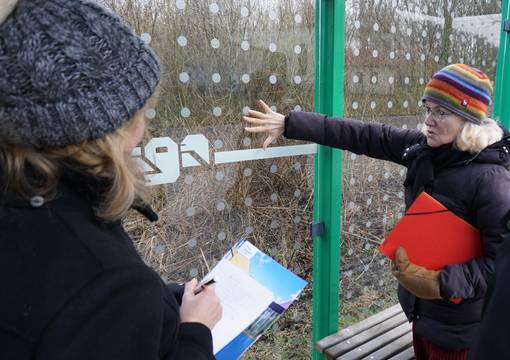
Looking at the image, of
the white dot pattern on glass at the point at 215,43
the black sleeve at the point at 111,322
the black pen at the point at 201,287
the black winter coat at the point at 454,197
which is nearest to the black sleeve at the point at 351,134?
the black winter coat at the point at 454,197

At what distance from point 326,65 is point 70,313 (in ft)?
5.78

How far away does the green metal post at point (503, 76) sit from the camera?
3.21 m

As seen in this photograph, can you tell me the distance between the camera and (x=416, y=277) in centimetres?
173

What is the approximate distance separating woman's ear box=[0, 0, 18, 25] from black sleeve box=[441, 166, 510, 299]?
1.64 meters

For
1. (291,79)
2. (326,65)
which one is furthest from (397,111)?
(291,79)

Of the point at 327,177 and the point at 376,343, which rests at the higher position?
the point at 327,177

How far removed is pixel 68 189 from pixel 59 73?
0.69 feet

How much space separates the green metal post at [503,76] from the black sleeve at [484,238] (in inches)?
79.8

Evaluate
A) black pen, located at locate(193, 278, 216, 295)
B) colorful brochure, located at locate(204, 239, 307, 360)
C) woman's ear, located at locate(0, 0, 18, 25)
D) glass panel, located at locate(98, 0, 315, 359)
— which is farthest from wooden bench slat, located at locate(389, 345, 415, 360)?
woman's ear, located at locate(0, 0, 18, 25)

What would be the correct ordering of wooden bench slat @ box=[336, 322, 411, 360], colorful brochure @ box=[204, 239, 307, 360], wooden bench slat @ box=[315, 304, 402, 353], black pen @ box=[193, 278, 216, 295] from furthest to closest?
wooden bench slat @ box=[315, 304, 402, 353] → wooden bench slat @ box=[336, 322, 411, 360] → colorful brochure @ box=[204, 239, 307, 360] → black pen @ box=[193, 278, 216, 295]

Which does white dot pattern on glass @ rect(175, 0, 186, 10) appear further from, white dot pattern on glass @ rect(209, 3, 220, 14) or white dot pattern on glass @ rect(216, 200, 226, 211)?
white dot pattern on glass @ rect(216, 200, 226, 211)

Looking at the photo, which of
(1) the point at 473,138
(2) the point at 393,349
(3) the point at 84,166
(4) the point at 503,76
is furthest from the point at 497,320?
(4) the point at 503,76

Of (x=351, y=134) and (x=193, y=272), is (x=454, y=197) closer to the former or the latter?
(x=351, y=134)

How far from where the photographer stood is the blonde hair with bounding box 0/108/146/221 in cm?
77
